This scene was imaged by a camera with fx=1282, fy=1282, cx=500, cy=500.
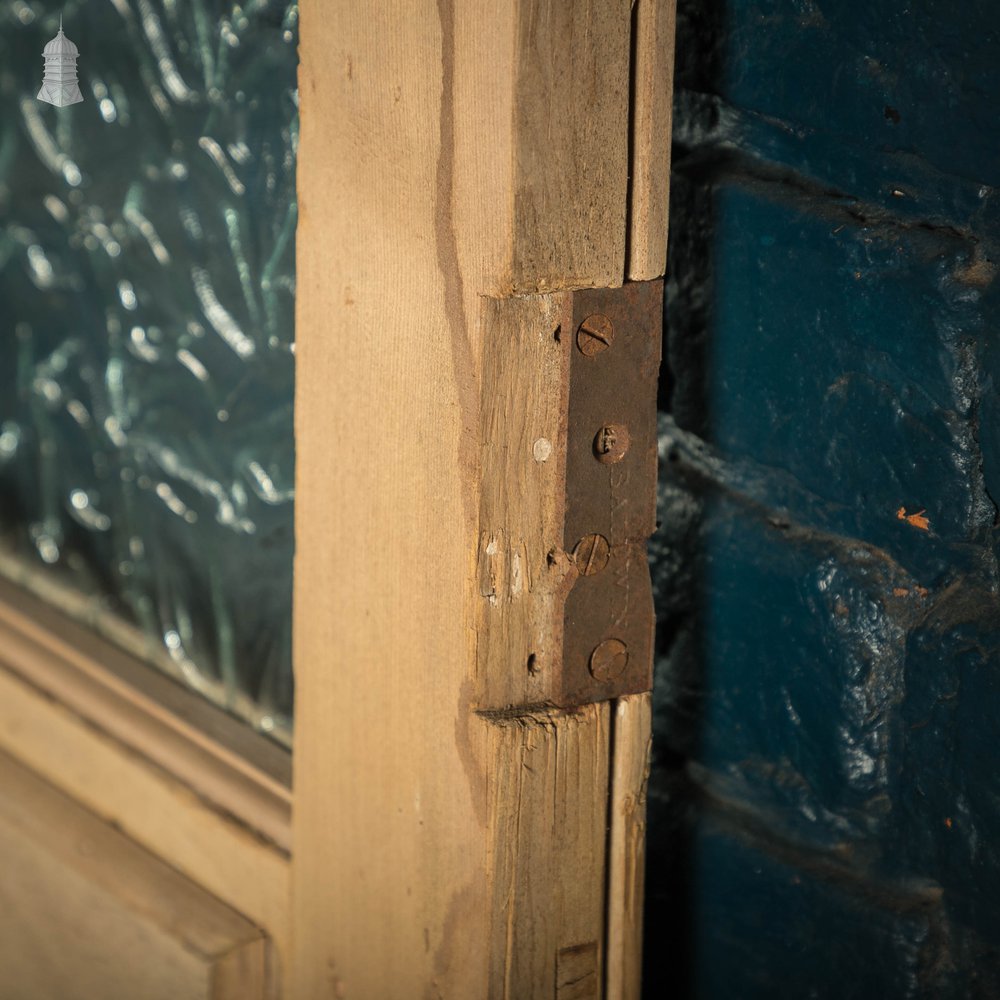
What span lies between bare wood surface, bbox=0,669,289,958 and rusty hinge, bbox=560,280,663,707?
0.85 ft

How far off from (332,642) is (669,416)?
8.9 inches

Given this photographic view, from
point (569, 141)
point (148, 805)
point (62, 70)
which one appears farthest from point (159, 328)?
point (569, 141)

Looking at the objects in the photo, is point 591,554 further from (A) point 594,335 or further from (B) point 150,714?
(B) point 150,714

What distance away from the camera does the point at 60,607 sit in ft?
3.16

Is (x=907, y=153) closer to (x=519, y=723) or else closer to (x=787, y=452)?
(x=787, y=452)

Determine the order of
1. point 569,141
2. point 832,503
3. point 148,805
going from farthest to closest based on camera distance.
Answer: point 148,805
point 832,503
point 569,141

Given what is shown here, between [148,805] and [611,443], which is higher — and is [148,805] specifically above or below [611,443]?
below

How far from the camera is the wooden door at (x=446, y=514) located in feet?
1.80

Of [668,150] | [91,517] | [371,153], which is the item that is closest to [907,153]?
[668,150]

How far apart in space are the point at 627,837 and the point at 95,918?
1.32 feet

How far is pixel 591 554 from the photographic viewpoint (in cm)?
60

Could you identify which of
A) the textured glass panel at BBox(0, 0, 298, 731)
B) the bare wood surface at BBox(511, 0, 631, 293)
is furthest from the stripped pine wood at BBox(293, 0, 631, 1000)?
the textured glass panel at BBox(0, 0, 298, 731)

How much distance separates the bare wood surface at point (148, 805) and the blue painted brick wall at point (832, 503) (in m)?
0.24

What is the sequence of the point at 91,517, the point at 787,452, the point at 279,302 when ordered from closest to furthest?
the point at 787,452
the point at 279,302
the point at 91,517
